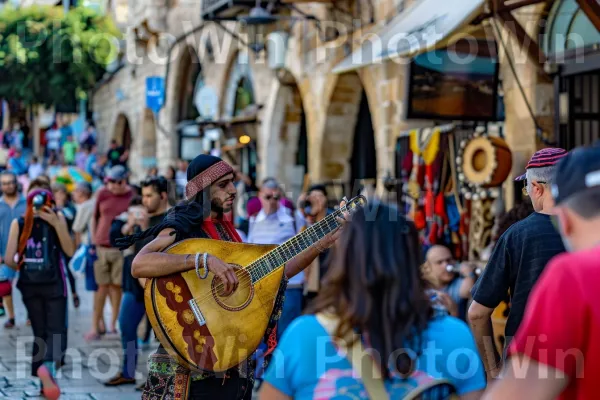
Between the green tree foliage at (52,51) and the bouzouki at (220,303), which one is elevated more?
the green tree foliage at (52,51)

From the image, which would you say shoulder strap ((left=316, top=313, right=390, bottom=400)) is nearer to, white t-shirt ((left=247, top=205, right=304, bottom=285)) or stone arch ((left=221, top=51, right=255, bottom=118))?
white t-shirt ((left=247, top=205, right=304, bottom=285))

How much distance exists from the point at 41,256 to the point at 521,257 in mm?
4466

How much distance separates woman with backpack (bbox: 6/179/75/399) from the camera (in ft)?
24.9

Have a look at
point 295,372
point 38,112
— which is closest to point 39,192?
point 295,372

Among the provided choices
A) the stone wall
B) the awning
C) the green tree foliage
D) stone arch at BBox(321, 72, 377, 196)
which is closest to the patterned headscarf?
the awning

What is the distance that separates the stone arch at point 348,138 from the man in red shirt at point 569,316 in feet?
39.6

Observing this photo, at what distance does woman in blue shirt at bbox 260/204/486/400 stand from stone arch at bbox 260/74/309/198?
14.1 metres

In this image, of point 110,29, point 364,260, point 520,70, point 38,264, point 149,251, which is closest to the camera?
point 364,260

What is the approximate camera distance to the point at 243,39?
1802 cm

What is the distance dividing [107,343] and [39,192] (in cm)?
260

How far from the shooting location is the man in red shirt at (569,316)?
2156mm

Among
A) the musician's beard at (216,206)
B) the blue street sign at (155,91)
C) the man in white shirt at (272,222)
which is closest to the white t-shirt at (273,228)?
the man in white shirt at (272,222)

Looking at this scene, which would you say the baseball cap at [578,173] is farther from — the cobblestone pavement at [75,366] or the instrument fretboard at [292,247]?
the cobblestone pavement at [75,366]

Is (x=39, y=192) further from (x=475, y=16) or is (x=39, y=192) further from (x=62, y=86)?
(x=62, y=86)
